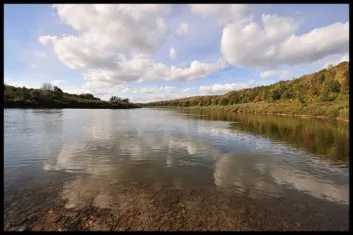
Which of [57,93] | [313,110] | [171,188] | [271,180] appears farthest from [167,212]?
[57,93]

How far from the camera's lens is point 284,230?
7.33m

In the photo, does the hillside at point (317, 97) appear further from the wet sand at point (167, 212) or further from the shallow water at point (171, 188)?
the wet sand at point (167, 212)

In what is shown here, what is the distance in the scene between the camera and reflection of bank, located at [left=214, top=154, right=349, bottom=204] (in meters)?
10.6

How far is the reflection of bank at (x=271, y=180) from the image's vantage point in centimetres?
1058

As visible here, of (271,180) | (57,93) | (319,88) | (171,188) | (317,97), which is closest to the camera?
(171,188)

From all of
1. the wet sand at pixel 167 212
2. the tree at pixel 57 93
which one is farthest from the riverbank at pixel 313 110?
the tree at pixel 57 93

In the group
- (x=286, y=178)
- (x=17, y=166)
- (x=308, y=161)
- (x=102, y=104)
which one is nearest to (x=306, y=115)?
(x=308, y=161)

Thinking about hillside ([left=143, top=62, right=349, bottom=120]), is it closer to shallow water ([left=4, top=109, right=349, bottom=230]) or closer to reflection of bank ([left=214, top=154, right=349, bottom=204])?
reflection of bank ([left=214, top=154, right=349, bottom=204])

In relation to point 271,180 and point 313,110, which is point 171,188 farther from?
point 313,110

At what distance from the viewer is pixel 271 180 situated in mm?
12250

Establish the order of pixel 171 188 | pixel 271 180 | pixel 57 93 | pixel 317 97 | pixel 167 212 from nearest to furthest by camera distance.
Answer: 1. pixel 167 212
2. pixel 171 188
3. pixel 271 180
4. pixel 317 97
5. pixel 57 93

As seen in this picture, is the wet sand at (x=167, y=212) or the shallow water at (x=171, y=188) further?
the shallow water at (x=171, y=188)

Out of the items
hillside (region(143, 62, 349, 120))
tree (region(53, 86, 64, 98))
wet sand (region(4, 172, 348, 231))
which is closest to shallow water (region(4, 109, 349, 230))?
wet sand (region(4, 172, 348, 231))

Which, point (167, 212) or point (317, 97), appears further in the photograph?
point (317, 97)
